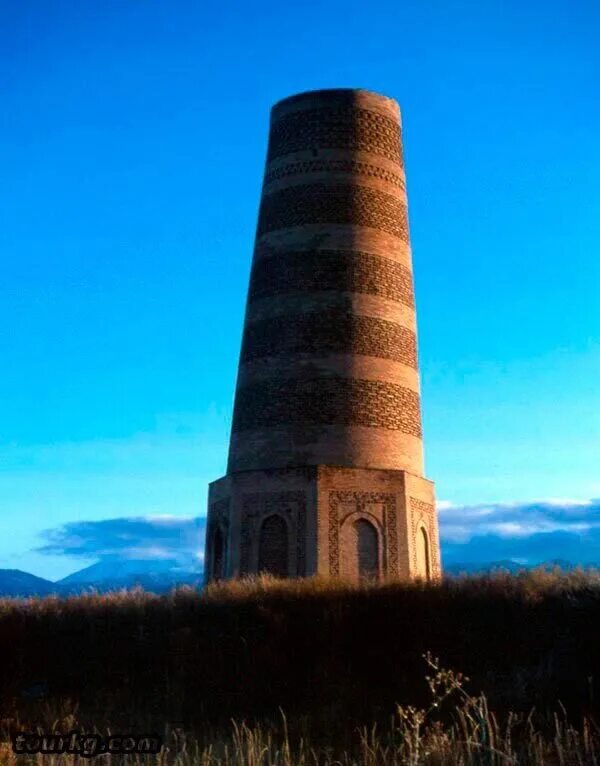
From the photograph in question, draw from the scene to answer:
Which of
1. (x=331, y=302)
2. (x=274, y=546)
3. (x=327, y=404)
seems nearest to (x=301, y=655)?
(x=274, y=546)

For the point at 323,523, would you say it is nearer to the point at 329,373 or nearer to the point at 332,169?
the point at 329,373

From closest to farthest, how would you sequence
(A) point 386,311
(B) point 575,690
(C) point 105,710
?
(B) point 575,690
(C) point 105,710
(A) point 386,311

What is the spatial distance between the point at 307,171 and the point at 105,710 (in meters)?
13.8

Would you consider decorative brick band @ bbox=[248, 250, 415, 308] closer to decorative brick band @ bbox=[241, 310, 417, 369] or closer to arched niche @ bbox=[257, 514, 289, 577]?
decorative brick band @ bbox=[241, 310, 417, 369]

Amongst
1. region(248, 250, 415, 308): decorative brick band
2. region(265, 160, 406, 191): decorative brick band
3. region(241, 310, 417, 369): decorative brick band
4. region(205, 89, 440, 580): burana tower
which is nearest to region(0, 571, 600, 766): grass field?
region(205, 89, 440, 580): burana tower

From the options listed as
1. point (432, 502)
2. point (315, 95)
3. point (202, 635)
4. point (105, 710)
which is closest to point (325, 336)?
point (432, 502)

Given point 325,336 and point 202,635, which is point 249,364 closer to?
point 325,336

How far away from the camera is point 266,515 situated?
19609 mm

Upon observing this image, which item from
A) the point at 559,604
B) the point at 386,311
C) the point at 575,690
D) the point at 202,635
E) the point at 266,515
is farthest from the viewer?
the point at 386,311

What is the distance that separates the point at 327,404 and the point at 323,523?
265 centimetres

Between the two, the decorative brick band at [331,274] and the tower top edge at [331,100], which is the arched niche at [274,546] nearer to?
the decorative brick band at [331,274]

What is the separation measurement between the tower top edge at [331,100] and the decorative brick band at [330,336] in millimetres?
5700

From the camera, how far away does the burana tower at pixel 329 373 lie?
63.6 ft

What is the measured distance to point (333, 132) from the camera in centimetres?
2194
